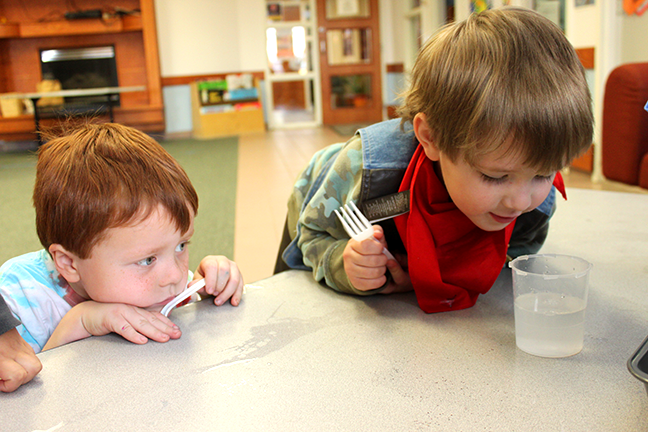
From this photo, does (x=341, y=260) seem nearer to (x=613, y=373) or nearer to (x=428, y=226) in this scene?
(x=428, y=226)

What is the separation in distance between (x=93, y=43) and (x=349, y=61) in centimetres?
321

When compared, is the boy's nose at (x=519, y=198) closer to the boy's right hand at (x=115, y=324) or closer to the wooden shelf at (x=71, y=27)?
the boy's right hand at (x=115, y=324)

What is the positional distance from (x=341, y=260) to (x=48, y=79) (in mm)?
6495

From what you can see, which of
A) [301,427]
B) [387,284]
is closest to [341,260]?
[387,284]

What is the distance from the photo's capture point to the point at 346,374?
563mm

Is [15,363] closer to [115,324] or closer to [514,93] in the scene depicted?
[115,324]

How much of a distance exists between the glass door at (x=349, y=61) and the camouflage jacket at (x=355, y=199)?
21.5ft

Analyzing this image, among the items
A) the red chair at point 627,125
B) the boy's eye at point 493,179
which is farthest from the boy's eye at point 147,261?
the red chair at point 627,125

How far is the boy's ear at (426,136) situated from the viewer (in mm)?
739

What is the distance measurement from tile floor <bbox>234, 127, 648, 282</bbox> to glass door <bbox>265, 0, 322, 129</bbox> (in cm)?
124

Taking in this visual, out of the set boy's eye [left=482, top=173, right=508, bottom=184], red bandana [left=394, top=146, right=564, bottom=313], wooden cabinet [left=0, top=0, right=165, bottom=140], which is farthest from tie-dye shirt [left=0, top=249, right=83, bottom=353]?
wooden cabinet [left=0, top=0, right=165, bottom=140]

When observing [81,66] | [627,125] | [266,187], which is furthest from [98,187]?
[81,66]

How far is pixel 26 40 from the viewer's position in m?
6.17

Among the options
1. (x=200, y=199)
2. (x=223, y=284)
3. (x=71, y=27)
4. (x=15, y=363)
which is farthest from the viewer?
(x=71, y=27)
